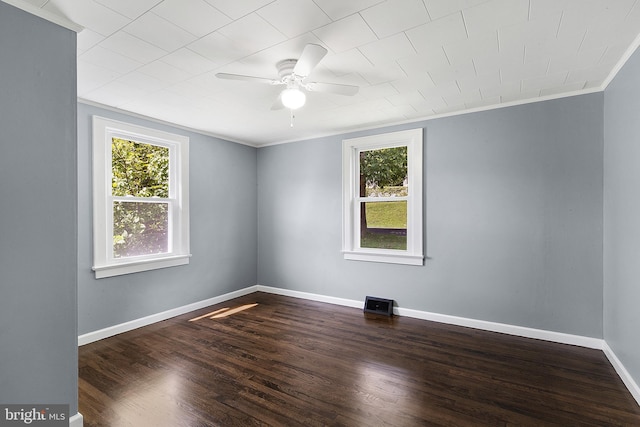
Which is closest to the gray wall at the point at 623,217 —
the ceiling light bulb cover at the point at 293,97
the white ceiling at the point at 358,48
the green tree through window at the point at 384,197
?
the white ceiling at the point at 358,48

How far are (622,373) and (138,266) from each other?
4.71 meters

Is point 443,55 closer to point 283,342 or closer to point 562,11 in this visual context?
point 562,11

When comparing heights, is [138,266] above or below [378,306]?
above

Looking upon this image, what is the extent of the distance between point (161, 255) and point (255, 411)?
8.52ft

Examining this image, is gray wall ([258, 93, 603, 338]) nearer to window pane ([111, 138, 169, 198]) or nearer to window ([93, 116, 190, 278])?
window ([93, 116, 190, 278])

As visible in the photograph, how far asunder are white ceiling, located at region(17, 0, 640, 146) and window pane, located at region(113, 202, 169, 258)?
45.3 inches

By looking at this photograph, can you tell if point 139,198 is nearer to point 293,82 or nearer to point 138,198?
point 138,198

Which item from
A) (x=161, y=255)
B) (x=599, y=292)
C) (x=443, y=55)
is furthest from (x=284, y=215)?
(x=599, y=292)

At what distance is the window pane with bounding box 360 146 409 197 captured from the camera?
13.6 feet

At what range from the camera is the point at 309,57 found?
1941mm

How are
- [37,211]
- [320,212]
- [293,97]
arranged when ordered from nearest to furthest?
[37,211]
[293,97]
[320,212]

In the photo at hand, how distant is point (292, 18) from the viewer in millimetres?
1835

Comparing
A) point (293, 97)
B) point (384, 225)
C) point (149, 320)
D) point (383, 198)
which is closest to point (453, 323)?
point (384, 225)

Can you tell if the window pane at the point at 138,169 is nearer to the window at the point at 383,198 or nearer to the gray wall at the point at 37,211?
the gray wall at the point at 37,211
